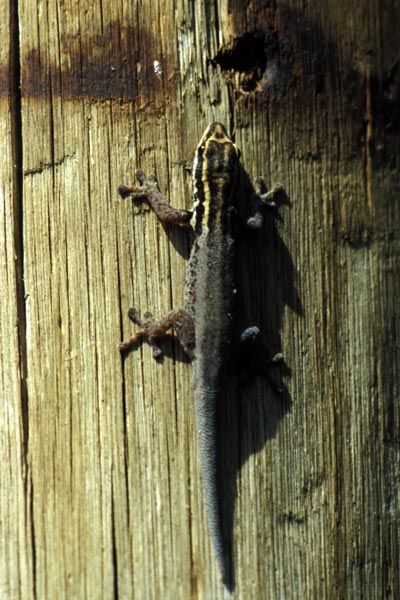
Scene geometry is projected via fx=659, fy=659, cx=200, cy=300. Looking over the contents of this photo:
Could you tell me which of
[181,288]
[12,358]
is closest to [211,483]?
[181,288]

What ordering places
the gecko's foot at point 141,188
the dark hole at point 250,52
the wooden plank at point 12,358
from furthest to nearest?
the wooden plank at point 12,358, the gecko's foot at point 141,188, the dark hole at point 250,52

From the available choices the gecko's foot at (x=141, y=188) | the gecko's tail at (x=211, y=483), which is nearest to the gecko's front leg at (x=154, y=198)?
the gecko's foot at (x=141, y=188)

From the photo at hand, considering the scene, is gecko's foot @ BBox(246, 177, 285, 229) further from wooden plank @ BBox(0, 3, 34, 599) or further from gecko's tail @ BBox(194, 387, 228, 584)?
wooden plank @ BBox(0, 3, 34, 599)

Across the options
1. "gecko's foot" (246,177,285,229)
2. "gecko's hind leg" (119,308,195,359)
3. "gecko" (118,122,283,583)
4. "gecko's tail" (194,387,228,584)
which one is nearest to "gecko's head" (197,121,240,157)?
"gecko" (118,122,283,583)

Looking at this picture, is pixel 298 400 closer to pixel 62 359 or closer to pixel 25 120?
pixel 62 359

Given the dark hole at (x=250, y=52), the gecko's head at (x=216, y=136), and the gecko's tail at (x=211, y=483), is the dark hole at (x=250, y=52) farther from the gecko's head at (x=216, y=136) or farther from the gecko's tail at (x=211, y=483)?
the gecko's tail at (x=211, y=483)
